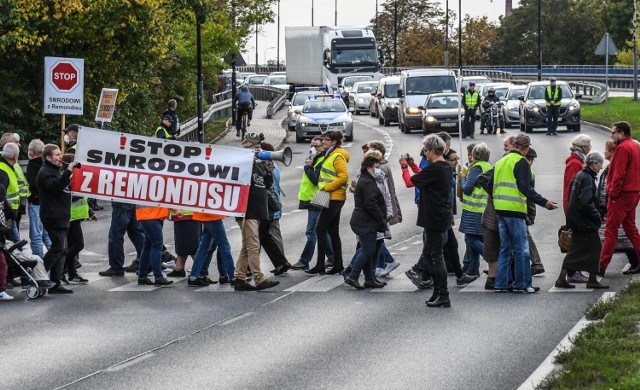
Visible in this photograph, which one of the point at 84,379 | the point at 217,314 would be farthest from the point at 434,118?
the point at 84,379

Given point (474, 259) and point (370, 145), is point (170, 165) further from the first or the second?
point (474, 259)

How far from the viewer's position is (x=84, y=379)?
11.7 meters

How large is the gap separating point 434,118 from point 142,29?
16758 millimetres

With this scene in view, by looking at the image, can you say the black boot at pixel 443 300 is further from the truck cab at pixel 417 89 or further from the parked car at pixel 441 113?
the truck cab at pixel 417 89

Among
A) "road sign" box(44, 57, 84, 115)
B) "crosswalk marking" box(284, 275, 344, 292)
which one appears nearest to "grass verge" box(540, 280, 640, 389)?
"crosswalk marking" box(284, 275, 344, 292)

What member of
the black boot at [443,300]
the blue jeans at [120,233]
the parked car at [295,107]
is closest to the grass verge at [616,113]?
the parked car at [295,107]

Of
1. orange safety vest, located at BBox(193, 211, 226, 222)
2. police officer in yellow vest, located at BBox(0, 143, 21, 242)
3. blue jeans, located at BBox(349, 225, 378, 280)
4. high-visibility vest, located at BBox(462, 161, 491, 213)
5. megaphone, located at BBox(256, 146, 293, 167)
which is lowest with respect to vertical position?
blue jeans, located at BBox(349, 225, 378, 280)

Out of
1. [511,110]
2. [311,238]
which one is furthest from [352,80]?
[311,238]

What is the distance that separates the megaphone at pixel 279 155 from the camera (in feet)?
54.9

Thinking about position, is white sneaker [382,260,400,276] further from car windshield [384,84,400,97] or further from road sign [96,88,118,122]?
car windshield [384,84,400,97]

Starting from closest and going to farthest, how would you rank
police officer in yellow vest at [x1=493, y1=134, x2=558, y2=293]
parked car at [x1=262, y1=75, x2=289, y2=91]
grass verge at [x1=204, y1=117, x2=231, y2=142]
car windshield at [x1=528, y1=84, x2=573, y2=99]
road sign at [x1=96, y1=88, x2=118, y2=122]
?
police officer in yellow vest at [x1=493, y1=134, x2=558, y2=293] < road sign at [x1=96, y1=88, x2=118, y2=122] < car windshield at [x1=528, y1=84, x2=573, y2=99] < grass verge at [x1=204, y1=117, x2=231, y2=142] < parked car at [x1=262, y1=75, x2=289, y2=91]

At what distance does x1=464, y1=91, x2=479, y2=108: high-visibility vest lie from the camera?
4588 centimetres

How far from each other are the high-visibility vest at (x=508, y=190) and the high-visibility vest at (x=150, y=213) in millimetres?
4293

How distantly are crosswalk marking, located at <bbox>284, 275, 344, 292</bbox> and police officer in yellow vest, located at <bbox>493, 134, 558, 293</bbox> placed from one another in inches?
85.4
